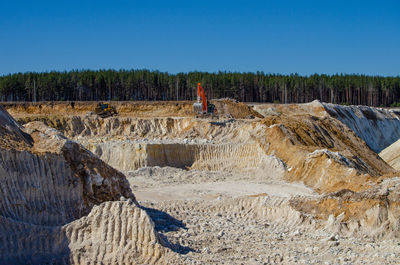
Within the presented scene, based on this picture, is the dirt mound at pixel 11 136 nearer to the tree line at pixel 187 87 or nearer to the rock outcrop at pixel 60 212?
the rock outcrop at pixel 60 212

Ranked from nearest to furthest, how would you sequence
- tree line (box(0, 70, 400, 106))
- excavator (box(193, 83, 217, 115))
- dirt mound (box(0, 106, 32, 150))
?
dirt mound (box(0, 106, 32, 150)) < excavator (box(193, 83, 217, 115)) < tree line (box(0, 70, 400, 106))

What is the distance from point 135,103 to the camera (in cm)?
5144

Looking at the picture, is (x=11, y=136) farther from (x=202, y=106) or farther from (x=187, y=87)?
(x=187, y=87)

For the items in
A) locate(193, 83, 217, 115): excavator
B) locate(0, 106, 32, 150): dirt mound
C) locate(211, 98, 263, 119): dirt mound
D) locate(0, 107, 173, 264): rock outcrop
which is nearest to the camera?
locate(0, 107, 173, 264): rock outcrop

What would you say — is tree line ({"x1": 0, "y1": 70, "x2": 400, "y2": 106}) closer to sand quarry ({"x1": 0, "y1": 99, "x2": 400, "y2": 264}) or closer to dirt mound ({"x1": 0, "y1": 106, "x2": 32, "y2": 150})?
sand quarry ({"x1": 0, "y1": 99, "x2": 400, "y2": 264})

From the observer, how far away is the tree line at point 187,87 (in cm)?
7388

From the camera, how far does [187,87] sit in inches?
3265

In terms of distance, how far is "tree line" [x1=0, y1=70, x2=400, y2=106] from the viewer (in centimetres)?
7388

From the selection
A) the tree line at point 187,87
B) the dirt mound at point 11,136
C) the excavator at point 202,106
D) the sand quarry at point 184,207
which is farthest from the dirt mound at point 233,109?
the dirt mound at point 11,136

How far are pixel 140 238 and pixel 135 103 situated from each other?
133 feet

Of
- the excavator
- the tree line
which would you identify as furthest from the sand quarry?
the tree line

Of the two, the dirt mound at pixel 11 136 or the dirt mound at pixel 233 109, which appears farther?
the dirt mound at pixel 233 109

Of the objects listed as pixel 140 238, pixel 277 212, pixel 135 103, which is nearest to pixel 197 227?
pixel 277 212

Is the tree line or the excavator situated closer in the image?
the excavator
